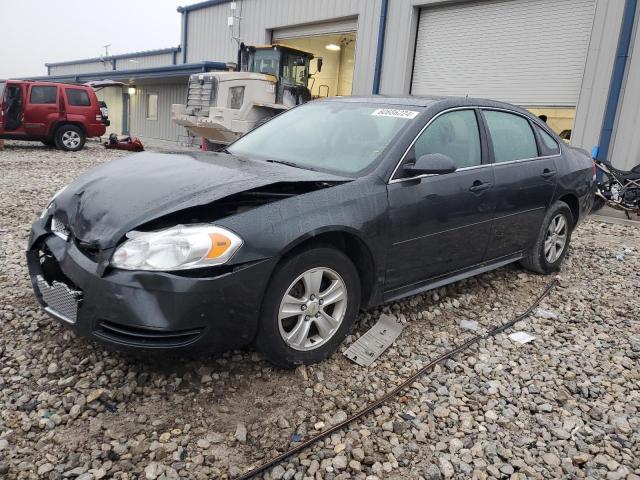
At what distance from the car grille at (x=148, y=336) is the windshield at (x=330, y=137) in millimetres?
1413

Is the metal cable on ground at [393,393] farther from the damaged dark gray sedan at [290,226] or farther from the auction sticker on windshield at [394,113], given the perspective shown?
the auction sticker on windshield at [394,113]

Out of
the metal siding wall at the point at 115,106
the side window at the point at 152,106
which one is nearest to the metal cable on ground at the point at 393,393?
the side window at the point at 152,106

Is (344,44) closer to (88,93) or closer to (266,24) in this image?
(266,24)

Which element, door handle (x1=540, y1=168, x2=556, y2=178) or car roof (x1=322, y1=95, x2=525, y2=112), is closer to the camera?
car roof (x1=322, y1=95, x2=525, y2=112)

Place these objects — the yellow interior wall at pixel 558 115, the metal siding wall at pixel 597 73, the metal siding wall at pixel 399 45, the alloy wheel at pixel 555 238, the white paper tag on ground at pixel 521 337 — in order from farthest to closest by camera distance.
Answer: the metal siding wall at pixel 399 45 < the yellow interior wall at pixel 558 115 < the metal siding wall at pixel 597 73 < the alloy wheel at pixel 555 238 < the white paper tag on ground at pixel 521 337

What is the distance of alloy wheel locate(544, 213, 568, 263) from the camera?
15.9ft

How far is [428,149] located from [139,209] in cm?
194

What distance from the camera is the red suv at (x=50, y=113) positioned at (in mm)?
14836

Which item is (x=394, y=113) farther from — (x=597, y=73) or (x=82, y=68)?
Answer: (x=82, y=68)

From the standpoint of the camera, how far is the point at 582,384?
3.10m

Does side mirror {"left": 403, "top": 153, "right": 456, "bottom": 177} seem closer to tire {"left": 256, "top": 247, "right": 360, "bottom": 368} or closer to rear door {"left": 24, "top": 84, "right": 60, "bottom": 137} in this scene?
tire {"left": 256, "top": 247, "right": 360, "bottom": 368}

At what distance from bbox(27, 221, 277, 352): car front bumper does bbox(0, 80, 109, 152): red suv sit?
14.7 meters

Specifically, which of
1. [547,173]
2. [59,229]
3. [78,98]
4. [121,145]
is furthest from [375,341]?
[121,145]

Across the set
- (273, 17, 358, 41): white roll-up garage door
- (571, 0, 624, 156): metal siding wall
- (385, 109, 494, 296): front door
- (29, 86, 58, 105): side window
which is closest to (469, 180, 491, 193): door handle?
(385, 109, 494, 296): front door
